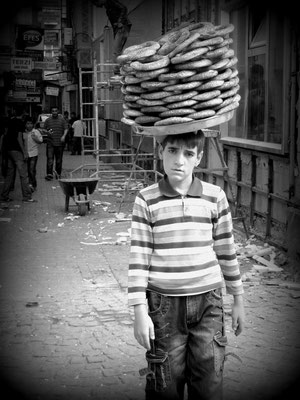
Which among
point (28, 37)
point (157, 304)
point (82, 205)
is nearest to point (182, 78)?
point (157, 304)

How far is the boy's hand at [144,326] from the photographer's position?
324cm

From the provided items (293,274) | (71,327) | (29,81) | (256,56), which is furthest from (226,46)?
(29,81)

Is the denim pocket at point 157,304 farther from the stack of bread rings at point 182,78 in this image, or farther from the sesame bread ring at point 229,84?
the sesame bread ring at point 229,84

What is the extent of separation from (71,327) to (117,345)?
0.70 metres

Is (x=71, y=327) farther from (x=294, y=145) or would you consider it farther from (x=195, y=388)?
(x=294, y=145)

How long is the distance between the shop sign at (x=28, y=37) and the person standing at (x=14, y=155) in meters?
22.2

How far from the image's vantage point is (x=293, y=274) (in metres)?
7.81

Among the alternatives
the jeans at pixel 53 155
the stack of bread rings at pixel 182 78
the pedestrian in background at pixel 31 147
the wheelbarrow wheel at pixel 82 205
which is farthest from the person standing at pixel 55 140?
the stack of bread rings at pixel 182 78

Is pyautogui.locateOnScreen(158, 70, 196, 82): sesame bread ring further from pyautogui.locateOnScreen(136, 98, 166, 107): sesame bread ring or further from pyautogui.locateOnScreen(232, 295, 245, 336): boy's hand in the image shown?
pyautogui.locateOnScreen(232, 295, 245, 336): boy's hand

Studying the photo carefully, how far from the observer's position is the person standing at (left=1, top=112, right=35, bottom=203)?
14.4 m

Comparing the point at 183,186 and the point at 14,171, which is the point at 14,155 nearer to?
the point at 14,171

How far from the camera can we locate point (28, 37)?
35.9 metres

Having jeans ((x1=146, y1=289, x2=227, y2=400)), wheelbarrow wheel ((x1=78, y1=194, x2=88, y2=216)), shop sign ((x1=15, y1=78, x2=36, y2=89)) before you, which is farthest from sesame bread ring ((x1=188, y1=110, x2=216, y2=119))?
shop sign ((x1=15, y1=78, x2=36, y2=89))

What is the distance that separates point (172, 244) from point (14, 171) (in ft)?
39.2
